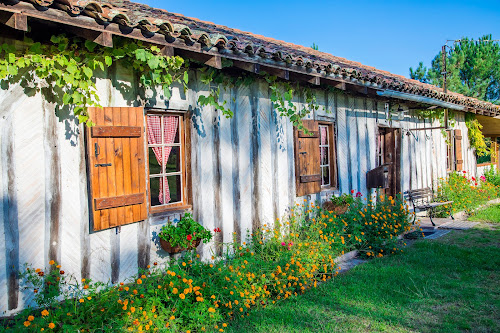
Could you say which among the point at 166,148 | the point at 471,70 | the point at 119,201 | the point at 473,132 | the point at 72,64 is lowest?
the point at 119,201

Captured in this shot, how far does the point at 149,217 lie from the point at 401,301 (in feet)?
9.66

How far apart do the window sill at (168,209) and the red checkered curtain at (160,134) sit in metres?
0.11

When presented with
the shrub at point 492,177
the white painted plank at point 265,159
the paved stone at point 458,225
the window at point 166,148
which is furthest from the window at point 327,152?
the shrub at point 492,177

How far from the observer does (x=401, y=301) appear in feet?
14.3

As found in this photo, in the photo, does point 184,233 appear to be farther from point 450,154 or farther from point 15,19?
point 450,154

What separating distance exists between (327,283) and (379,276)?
75 centimetres

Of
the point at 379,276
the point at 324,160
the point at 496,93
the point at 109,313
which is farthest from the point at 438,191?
the point at 496,93

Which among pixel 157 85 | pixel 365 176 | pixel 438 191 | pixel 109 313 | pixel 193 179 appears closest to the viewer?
pixel 109 313

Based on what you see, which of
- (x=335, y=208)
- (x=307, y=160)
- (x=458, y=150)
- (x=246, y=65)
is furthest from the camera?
(x=458, y=150)

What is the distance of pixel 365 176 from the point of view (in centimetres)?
797

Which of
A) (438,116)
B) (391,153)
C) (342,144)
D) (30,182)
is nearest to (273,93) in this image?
(342,144)

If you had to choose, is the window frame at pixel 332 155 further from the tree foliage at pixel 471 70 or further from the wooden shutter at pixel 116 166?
the tree foliage at pixel 471 70

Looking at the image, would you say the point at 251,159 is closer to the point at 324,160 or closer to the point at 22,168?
the point at 324,160

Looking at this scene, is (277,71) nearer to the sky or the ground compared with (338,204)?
nearer to the sky
